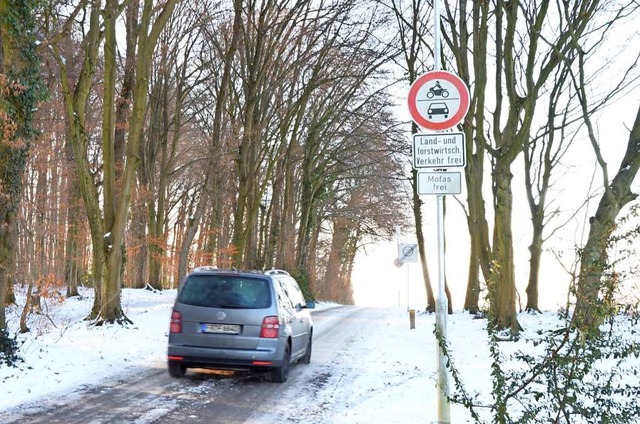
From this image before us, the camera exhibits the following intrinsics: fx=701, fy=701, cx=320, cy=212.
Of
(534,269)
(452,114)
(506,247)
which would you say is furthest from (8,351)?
(534,269)

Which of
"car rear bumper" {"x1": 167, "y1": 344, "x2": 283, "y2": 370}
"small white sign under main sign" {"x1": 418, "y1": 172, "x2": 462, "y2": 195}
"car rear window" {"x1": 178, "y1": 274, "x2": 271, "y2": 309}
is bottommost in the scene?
"car rear bumper" {"x1": 167, "y1": 344, "x2": 283, "y2": 370}

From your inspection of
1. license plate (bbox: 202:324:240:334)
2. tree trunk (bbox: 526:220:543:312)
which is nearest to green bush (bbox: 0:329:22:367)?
license plate (bbox: 202:324:240:334)

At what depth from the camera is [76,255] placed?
34938 millimetres

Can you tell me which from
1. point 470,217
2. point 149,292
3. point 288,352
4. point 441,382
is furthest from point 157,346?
point 149,292

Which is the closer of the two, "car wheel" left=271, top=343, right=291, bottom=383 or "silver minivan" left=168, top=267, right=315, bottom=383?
"silver minivan" left=168, top=267, right=315, bottom=383

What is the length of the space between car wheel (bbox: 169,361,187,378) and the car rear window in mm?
934

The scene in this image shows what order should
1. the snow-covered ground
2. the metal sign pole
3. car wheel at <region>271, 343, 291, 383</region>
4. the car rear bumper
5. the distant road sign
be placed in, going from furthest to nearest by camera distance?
the distant road sign → car wheel at <region>271, 343, 291, 383</region> → the car rear bumper → the snow-covered ground → the metal sign pole

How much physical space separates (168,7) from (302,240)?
2359cm

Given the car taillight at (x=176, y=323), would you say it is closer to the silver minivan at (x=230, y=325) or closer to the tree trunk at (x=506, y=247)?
the silver minivan at (x=230, y=325)

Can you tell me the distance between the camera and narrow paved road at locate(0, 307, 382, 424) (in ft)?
25.2

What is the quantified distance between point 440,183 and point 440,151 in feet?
1.11

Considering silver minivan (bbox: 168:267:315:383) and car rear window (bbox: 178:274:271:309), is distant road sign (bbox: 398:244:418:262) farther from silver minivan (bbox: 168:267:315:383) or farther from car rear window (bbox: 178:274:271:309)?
car rear window (bbox: 178:274:271:309)

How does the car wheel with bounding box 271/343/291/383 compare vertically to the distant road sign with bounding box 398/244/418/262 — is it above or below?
below

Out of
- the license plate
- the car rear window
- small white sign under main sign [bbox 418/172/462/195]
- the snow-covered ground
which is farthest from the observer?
the car rear window
